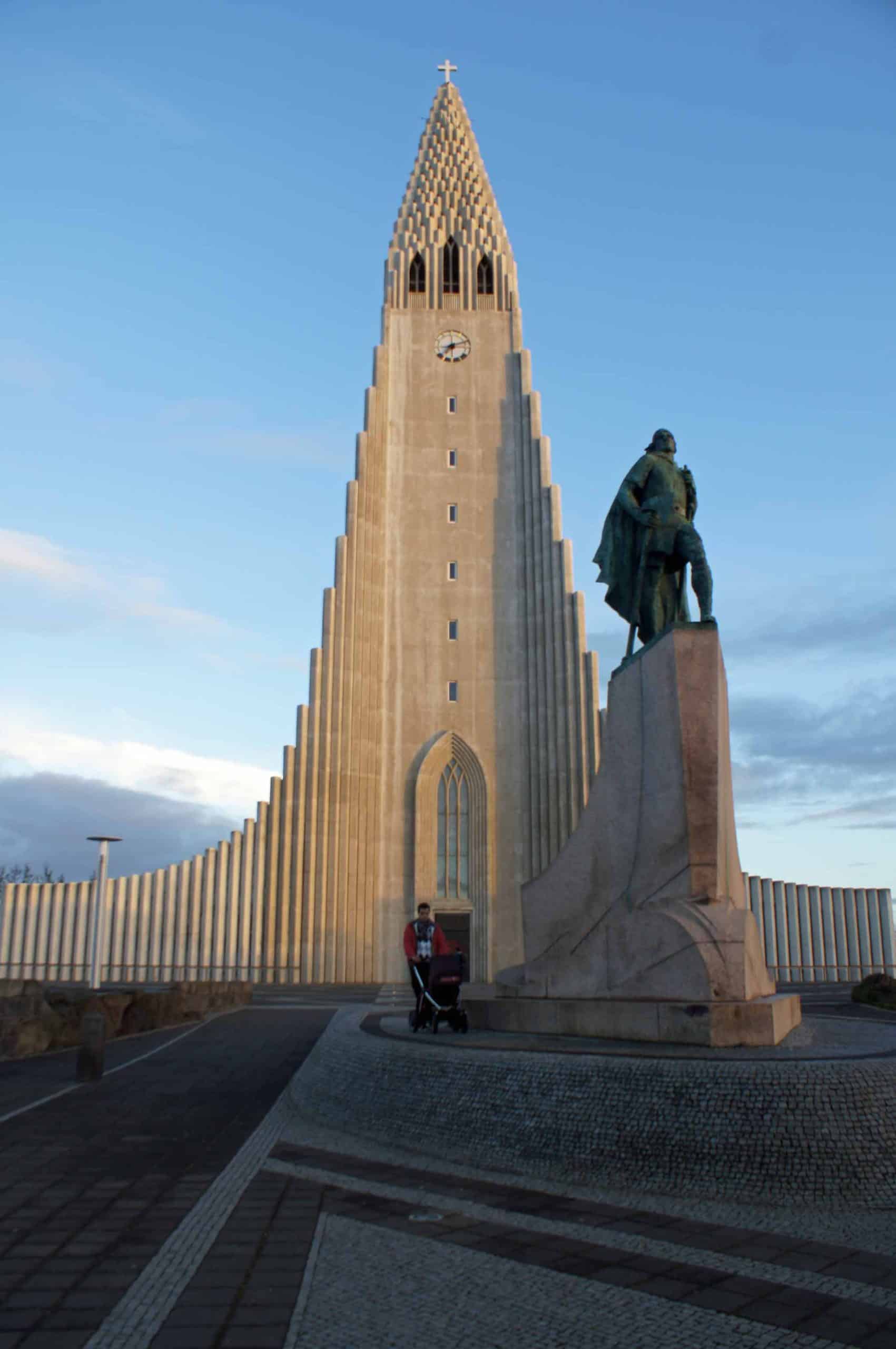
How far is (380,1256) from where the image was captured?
455cm

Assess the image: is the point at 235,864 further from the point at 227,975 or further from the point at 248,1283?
the point at 248,1283

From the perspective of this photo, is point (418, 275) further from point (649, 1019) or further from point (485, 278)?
point (649, 1019)

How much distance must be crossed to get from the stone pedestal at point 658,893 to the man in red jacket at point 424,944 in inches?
27.5

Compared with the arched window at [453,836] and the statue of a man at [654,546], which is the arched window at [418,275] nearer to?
the arched window at [453,836]

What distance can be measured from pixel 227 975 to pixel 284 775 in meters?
6.38

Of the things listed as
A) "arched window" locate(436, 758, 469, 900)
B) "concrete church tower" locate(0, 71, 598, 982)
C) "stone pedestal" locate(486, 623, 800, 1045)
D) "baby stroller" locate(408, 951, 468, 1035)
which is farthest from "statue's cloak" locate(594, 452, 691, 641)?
"arched window" locate(436, 758, 469, 900)

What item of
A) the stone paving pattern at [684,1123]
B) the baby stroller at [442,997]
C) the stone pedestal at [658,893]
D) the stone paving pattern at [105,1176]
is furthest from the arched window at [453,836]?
the stone paving pattern at [684,1123]

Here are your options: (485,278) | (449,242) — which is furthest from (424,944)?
(449,242)

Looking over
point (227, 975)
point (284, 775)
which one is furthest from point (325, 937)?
point (284, 775)

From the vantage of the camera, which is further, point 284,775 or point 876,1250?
point 284,775

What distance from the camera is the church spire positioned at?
37531 millimetres

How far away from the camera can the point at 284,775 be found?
1257 inches

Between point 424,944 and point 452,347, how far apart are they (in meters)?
30.9

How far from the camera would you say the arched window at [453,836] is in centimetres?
3247
